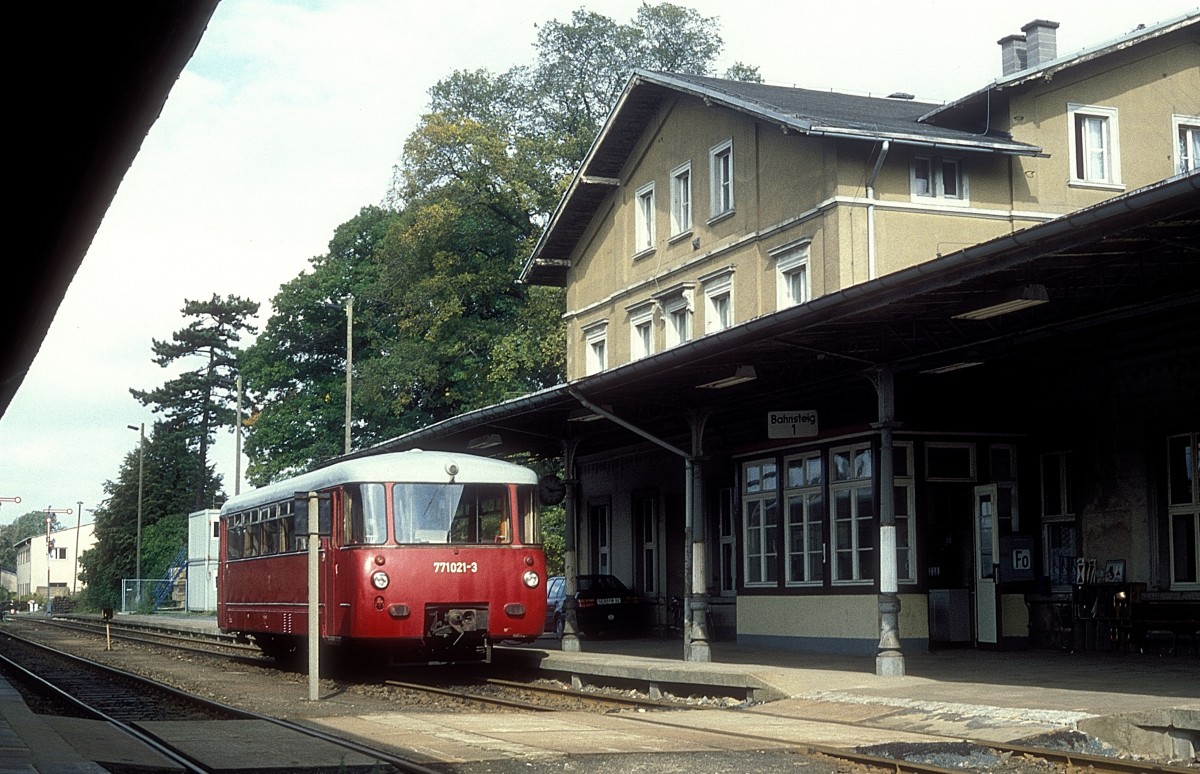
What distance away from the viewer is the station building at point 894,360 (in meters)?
15.3

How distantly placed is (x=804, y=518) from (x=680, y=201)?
966cm

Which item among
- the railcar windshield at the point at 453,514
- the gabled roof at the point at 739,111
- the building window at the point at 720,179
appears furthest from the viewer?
the building window at the point at 720,179

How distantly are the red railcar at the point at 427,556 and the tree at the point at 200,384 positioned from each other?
6031 cm

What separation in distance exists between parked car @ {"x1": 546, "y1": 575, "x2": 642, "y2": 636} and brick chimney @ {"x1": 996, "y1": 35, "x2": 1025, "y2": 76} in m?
12.1

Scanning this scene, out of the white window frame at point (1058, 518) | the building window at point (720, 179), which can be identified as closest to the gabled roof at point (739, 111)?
the building window at point (720, 179)

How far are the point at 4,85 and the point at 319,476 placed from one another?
1736 cm

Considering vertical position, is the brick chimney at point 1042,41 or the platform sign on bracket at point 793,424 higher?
the brick chimney at point 1042,41

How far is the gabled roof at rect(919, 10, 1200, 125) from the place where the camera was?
24.8 meters

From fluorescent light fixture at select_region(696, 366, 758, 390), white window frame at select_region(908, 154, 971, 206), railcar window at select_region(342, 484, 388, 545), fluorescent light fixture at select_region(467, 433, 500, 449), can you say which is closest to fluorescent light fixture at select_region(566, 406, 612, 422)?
fluorescent light fixture at select_region(467, 433, 500, 449)

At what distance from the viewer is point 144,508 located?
75.4 metres

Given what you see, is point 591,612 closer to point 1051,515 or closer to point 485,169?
point 1051,515

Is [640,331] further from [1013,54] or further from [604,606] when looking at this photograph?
[1013,54]

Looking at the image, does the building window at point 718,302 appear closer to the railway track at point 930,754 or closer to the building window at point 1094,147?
the building window at point 1094,147

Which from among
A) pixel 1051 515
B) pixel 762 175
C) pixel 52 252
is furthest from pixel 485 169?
pixel 52 252
